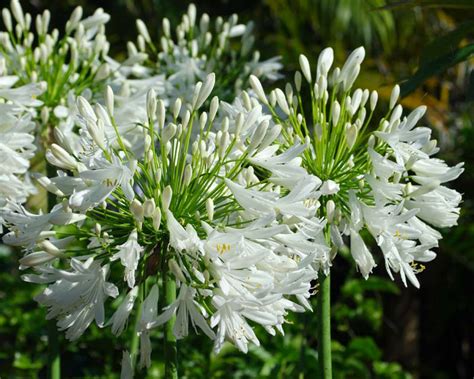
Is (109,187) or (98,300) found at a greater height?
(109,187)

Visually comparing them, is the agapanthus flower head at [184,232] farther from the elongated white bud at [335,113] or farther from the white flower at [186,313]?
the elongated white bud at [335,113]

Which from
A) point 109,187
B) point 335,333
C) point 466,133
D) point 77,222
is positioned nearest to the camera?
point 109,187

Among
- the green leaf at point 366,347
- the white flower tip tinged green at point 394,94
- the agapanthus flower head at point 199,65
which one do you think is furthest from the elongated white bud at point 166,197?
the green leaf at point 366,347

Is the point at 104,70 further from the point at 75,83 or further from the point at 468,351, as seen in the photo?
the point at 468,351

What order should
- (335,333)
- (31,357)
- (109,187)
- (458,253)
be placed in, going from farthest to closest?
1. (458,253)
2. (335,333)
3. (31,357)
4. (109,187)

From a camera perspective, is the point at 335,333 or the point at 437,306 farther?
the point at 437,306

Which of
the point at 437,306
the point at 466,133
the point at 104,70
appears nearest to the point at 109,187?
the point at 104,70
